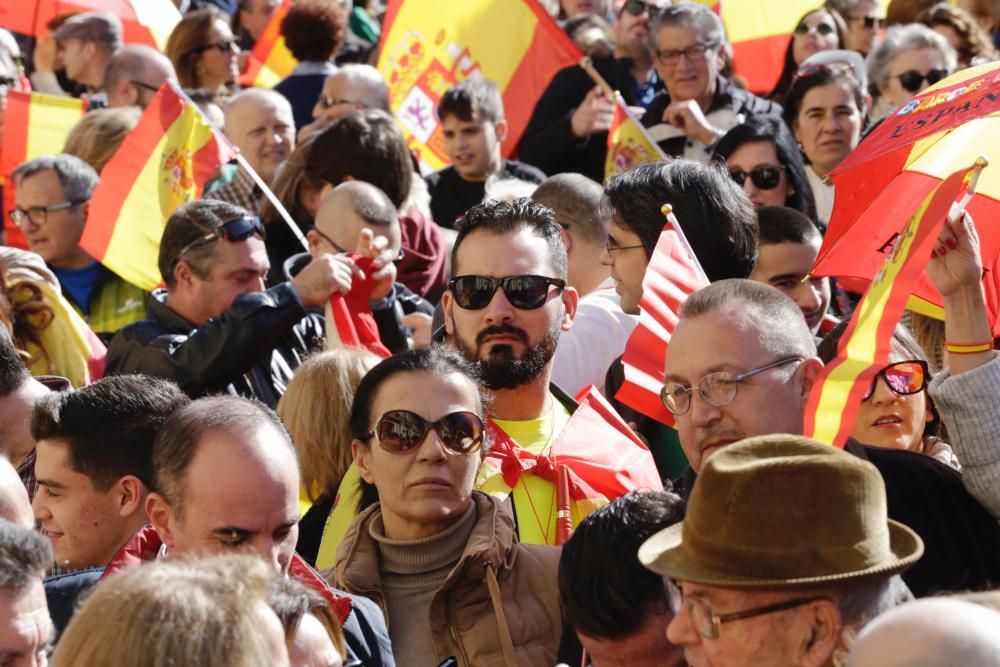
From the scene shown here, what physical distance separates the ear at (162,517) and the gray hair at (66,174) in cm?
372

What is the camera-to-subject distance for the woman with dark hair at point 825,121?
7.61 meters

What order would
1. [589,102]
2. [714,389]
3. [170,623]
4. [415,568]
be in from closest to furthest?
1. [170,623]
2. [714,389]
3. [415,568]
4. [589,102]

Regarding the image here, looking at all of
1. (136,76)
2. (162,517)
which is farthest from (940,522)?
(136,76)

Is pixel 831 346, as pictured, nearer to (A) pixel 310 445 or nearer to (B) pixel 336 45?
(A) pixel 310 445

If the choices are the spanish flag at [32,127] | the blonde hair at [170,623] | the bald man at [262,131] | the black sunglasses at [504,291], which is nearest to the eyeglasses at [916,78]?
the bald man at [262,131]

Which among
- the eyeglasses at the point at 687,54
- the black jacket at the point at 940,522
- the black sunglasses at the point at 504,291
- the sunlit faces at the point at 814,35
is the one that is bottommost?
Result: the sunlit faces at the point at 814,35

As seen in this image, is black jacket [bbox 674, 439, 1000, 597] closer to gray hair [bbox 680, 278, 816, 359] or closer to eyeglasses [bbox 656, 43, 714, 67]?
gray hair [bbox 680, 278, 816, 359]

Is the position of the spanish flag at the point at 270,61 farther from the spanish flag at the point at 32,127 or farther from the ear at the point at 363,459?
the ear at the point at 363,459

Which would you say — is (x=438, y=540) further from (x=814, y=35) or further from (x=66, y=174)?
(x=814, y=35)

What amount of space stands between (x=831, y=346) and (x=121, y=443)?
78.4 inches

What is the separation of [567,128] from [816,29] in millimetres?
1775

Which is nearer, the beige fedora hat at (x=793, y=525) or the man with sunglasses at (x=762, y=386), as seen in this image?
the beige fedora hat at (x=793, y=525)

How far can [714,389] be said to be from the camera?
161 inches

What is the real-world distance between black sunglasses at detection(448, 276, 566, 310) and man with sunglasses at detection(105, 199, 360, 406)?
1.18 meters
